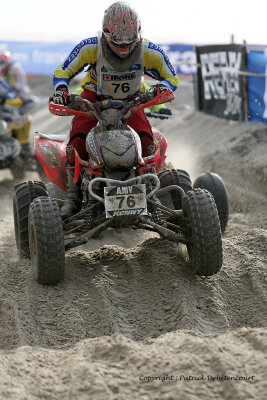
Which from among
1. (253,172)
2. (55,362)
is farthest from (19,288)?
(253,172)

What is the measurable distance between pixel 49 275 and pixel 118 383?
72.9 inches

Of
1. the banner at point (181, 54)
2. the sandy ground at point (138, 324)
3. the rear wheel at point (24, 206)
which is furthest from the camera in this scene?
the banner at point (181, 54)

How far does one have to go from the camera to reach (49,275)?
4.95 meters

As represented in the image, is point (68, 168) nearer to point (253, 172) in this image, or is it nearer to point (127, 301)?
point (127, 301)

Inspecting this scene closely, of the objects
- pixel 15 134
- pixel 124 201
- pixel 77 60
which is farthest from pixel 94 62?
pixel 15 134

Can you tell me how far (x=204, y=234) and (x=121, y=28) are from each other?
5.76ft

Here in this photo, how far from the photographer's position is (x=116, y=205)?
16.1 ft

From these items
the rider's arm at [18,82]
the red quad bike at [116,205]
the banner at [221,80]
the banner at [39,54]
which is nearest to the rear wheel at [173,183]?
the red quad bike at [116,205]

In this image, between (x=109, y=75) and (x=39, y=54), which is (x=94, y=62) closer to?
(x=109, y=75)

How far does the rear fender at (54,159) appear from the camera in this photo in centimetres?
602

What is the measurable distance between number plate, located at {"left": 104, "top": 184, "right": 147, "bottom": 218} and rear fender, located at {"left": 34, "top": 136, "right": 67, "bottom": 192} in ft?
3.89

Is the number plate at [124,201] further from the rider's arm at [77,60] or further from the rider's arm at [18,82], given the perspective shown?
the rider's arm at [18,82]

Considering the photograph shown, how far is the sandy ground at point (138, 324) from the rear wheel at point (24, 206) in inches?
6.5

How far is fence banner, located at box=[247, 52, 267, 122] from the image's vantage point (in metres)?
10.5
